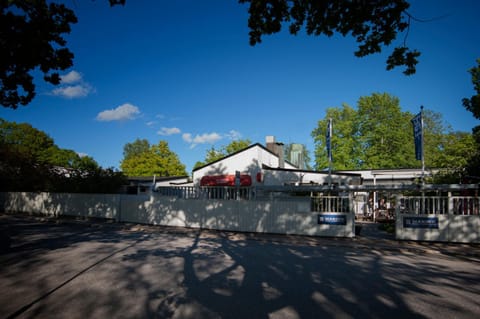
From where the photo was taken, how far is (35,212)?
84.7 ft

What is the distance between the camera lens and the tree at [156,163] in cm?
5859

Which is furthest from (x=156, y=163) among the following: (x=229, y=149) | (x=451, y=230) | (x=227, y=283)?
(x=227, y=283)

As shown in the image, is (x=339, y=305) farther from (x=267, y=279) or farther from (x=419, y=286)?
(x=419, y=286)

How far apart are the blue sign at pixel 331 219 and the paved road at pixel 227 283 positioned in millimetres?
4142

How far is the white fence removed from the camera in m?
14.3

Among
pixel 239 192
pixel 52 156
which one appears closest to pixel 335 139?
pixel 239 192

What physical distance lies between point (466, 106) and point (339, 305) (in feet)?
84.8

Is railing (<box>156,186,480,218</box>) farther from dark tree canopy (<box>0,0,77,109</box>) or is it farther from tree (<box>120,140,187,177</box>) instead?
tree (<box>120,140,187,177</box>)

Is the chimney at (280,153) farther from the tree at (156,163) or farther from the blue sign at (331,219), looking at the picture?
the tree at (156,163)

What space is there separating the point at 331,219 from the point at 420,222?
3763 millimetres

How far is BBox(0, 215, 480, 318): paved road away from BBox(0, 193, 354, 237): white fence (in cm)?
451

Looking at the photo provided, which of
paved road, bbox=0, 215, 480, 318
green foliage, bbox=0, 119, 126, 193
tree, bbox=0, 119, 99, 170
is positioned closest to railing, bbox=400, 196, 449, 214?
paved road, bbox=0, 215, 480, 318

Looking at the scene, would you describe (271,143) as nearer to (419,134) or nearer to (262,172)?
(262,172)

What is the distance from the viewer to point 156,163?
193 feet
